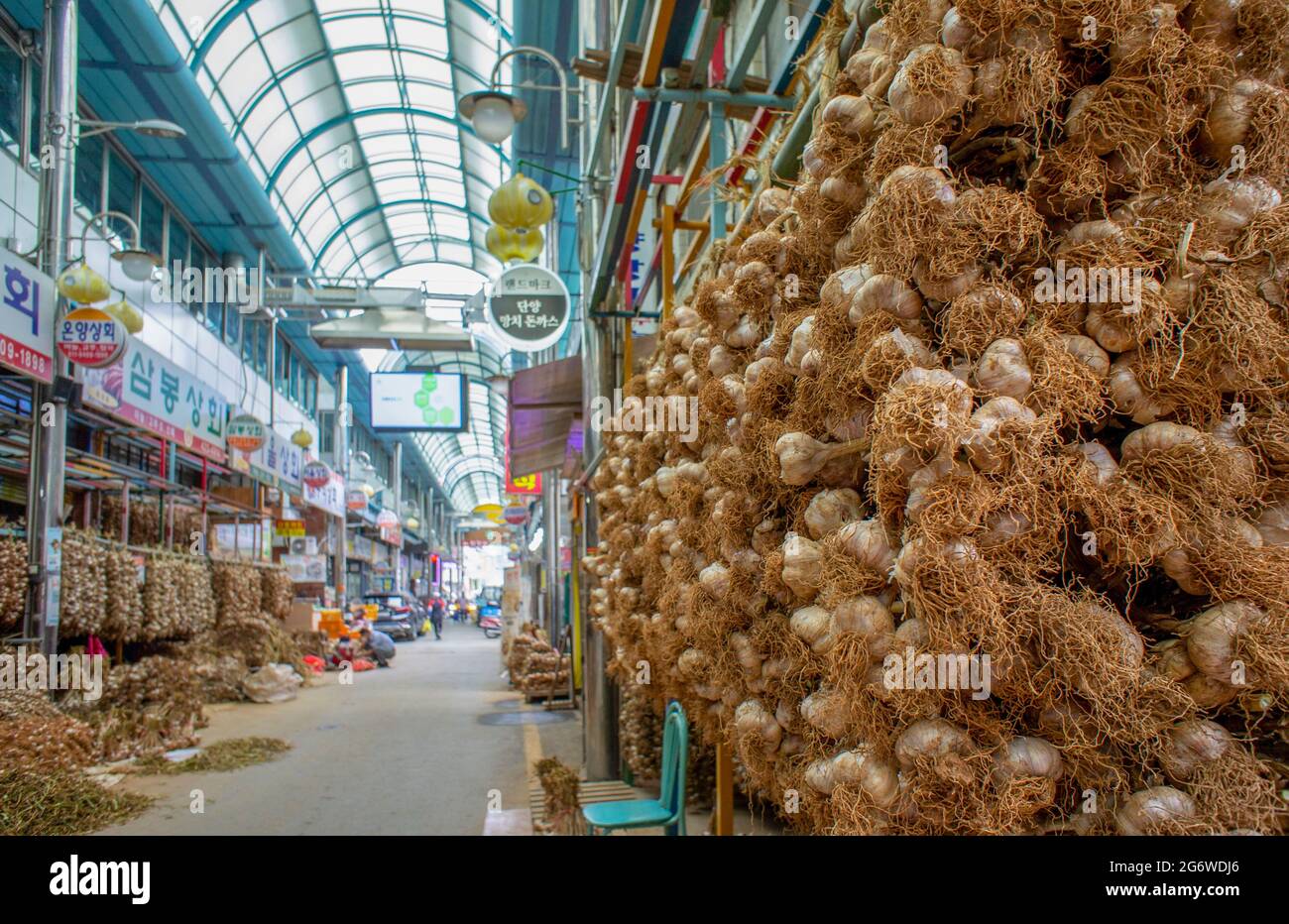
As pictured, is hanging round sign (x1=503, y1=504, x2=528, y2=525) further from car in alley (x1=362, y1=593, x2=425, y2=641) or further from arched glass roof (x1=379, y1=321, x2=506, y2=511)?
car in alley (x1=362, y1=593, x2=425, y2=641)

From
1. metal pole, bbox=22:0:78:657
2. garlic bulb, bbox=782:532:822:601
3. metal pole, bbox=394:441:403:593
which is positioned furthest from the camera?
metal pole, bbox=394:441:403:593

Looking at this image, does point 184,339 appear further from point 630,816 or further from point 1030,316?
point 1030,316

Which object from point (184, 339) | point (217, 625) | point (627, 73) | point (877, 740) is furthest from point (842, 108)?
point (184, 339)

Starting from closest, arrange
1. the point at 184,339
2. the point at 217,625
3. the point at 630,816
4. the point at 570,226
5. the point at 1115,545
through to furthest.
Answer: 1. the point at 1115,545
2. the point at 630,816
3. the point at 217,625
4. the point at 184,339
5. the point at 570,226

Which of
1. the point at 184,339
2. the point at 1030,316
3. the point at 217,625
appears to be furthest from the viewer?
the point at 184,339

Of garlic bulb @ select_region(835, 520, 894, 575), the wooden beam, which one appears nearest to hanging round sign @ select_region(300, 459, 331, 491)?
the wooden beam

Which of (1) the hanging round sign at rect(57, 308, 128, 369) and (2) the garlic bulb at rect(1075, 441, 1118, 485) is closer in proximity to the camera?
(2) the garlic bulb at rect(1075, 441, 1118, 485)

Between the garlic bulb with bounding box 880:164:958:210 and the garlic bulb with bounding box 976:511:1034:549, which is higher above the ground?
the garlic bulb with bounding box 880:164:958:210

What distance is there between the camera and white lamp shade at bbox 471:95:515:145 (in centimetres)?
741

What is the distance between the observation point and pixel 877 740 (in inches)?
63.6

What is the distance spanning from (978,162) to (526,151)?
14760 millimetres

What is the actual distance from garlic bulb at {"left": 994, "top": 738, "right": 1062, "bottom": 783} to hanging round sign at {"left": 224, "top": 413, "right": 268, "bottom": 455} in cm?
1578

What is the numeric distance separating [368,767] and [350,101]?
1382 cm

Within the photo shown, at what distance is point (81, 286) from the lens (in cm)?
869
